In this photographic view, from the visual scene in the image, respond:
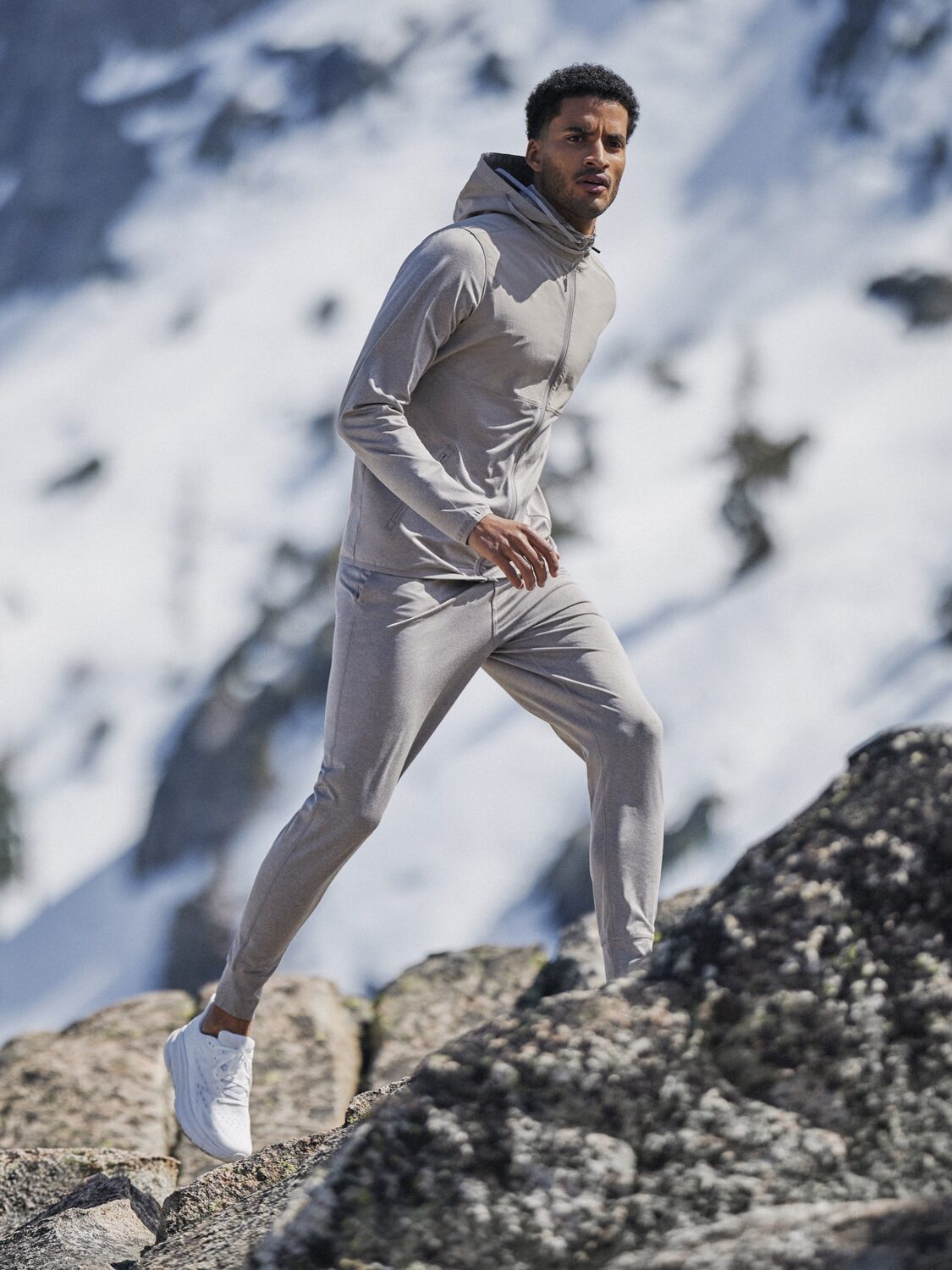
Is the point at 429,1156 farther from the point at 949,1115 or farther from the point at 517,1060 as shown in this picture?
the point at 949,1115

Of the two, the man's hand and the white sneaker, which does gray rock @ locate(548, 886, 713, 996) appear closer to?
the white sneaker

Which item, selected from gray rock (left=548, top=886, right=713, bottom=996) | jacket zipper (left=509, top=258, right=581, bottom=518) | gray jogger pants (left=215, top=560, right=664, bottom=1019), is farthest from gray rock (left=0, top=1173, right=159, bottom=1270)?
gray rock (left=548, top=886, right=713, bottom=996)

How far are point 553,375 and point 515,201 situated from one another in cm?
34

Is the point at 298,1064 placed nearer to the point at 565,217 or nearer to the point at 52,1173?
the point at 52,1173

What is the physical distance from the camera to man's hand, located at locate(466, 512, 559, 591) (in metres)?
2.80

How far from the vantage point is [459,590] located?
121 inches

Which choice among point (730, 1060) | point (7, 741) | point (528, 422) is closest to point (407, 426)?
point (528, 422)

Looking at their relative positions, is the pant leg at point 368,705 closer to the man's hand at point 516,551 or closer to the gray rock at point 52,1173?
the man's hand at point 516,551

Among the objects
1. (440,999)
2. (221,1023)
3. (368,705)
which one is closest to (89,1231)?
(221,1023)

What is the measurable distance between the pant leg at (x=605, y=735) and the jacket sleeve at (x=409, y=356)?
1.07ft

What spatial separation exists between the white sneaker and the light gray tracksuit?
0.08 metres

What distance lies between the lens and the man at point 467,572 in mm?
2967

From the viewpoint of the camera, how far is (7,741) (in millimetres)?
44125

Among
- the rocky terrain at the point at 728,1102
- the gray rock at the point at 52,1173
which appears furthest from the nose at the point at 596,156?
the gray rock at the point at 52,1173
